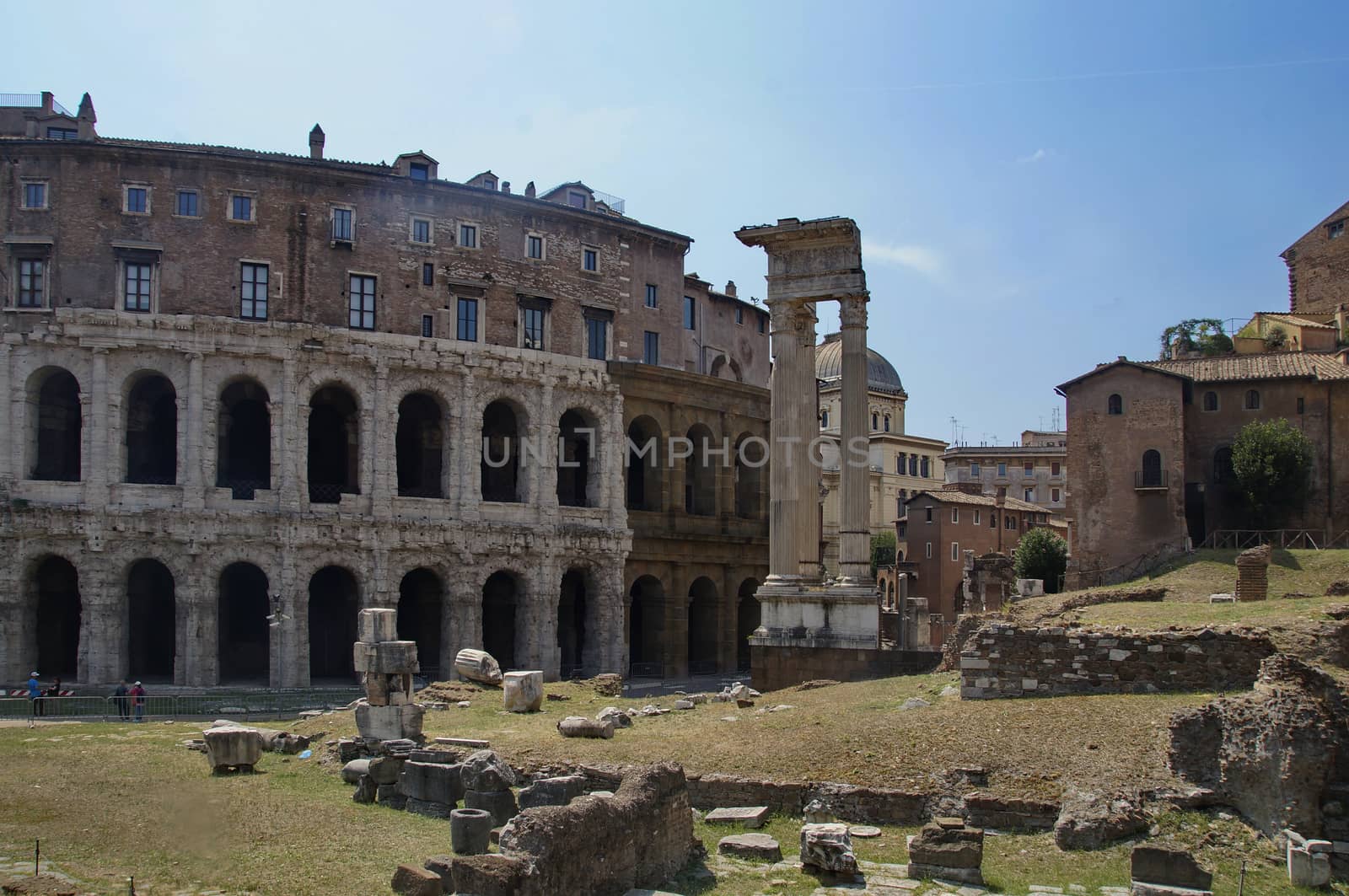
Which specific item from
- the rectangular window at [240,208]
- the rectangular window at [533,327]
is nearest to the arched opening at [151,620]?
the rectangular window at [240,208]

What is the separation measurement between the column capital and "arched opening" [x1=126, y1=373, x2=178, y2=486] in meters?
21.5

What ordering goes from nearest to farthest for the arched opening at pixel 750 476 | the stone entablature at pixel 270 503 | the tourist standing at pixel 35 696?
the tourist standing at pixel 35 696 < the stone entablature at pixel 270 503 < the arched opening at pixel 750 476

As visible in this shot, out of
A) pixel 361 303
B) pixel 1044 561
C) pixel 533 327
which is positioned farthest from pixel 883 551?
pixel 361 303

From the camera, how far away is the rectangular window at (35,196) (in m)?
37.8

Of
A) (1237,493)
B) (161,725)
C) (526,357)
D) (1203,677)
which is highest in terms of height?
(526,357)

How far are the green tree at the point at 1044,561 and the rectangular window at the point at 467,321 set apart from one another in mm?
24613

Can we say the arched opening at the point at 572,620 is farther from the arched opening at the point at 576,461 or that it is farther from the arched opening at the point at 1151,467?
the arched opening at the point at 1151,467

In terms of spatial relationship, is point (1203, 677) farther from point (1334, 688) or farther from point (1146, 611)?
point (1146, 611)

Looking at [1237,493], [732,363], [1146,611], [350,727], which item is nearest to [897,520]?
[732,363]

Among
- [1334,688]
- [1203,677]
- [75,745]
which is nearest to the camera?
[1334,688]

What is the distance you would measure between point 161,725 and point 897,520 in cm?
5429

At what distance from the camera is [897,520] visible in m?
74.6

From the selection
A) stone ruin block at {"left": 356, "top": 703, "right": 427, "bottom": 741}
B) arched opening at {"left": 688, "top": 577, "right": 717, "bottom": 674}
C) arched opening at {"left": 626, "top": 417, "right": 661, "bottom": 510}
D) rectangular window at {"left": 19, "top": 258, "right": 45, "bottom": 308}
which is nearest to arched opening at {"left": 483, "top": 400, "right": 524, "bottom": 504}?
arched opening at {"left": 626, "top": 417, "right": 661, "bottom": 510}

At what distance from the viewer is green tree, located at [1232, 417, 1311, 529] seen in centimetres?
4147
